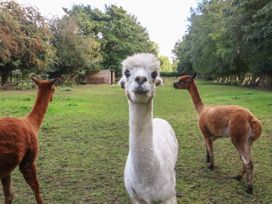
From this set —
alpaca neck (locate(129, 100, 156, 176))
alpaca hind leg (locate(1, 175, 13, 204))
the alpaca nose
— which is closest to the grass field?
alpaca hind leg (locate(1, 175, 13, 204))

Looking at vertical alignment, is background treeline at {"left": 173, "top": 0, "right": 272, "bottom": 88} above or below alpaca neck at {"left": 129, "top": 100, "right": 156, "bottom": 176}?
above

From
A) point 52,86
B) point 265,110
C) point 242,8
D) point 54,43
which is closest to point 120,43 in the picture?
point 54,43

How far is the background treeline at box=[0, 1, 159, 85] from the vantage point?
28547 millimetres

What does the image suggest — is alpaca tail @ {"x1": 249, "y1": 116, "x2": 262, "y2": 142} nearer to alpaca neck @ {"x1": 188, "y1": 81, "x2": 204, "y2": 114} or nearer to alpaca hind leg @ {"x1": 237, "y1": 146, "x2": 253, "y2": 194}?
alpaca hind leg @ {"x1": 237, "y1": 146, "x2": 253, "y2": 194}

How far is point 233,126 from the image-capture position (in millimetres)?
5406

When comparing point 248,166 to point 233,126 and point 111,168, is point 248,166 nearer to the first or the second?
point 233,126

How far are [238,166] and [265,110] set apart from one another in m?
8.35

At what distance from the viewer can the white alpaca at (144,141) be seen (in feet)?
9.59

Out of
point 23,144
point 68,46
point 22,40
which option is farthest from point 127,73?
point 68,46

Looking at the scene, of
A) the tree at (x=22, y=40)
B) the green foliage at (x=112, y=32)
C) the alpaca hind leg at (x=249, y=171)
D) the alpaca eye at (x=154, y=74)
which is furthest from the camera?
the green foliage at (x=112, y=32)

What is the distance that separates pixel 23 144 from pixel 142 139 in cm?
162

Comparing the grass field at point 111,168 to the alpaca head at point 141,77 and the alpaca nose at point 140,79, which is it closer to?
the alpaca head at point 141,77

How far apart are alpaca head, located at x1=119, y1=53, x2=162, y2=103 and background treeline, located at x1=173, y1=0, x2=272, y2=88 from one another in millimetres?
13105

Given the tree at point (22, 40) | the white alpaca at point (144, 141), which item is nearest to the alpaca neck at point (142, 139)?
the white alpaca at point (144, 141)
